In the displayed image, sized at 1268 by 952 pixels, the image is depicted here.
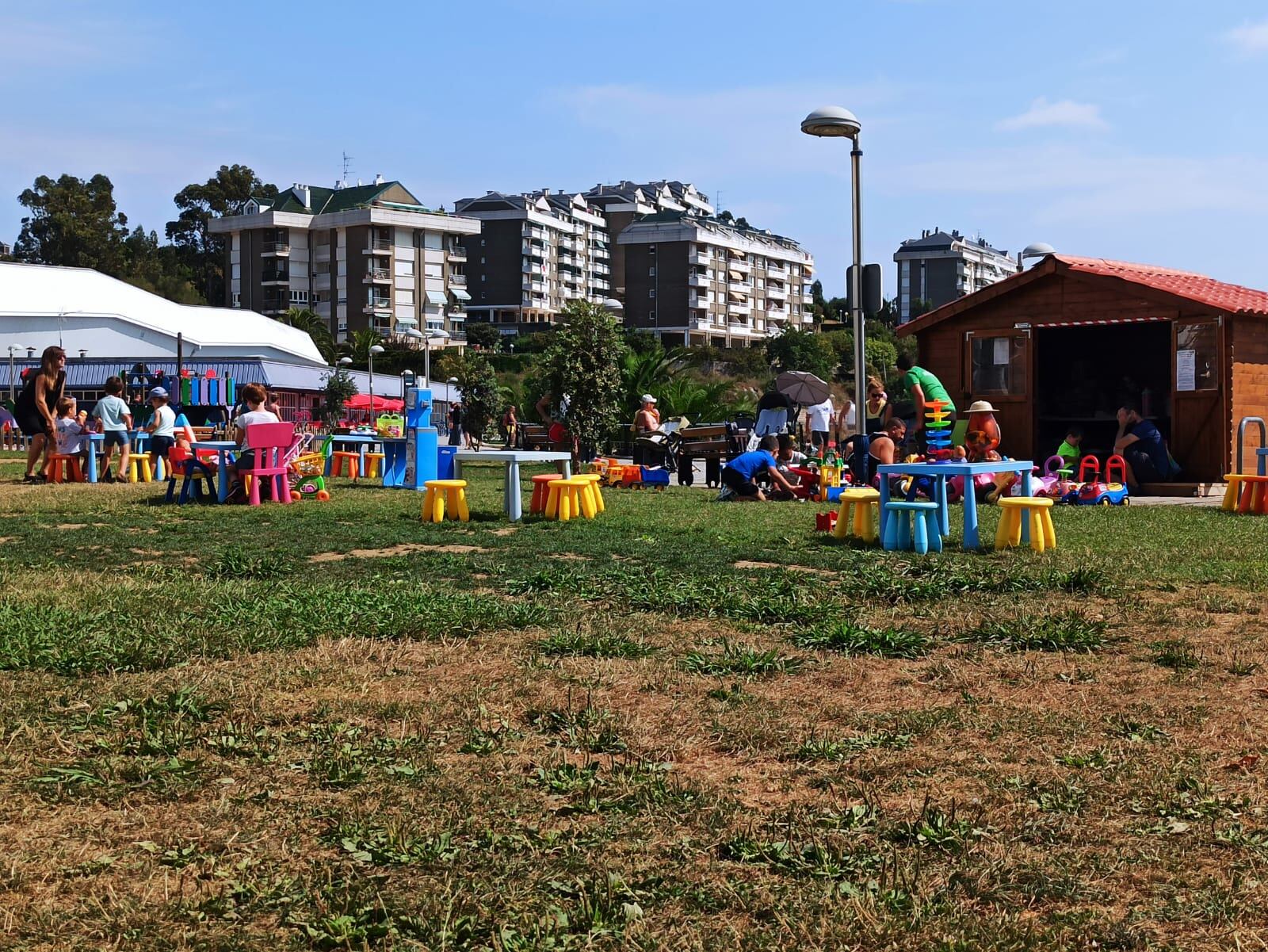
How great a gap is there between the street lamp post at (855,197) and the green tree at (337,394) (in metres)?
37.1

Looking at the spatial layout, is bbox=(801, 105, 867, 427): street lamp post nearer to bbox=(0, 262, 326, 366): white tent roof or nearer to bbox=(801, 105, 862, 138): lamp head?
bbox=(801, 105, 862, 138): lamp head

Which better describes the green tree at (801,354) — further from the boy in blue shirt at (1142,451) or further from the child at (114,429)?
the child at (114,429)

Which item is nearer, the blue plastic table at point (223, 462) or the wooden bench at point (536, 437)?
the blue plastic table at point (223, 462)

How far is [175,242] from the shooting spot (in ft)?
373

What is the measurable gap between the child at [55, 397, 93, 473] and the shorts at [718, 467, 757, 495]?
29.7ft

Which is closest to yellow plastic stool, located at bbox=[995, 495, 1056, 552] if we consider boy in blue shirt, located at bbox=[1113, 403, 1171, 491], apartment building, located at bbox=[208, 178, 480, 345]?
boy in blue shirt, located at bbox=[1113, 403, 1171, 491]

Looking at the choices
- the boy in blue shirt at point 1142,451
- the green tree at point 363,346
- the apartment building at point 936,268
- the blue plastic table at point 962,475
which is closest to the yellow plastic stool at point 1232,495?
the boy in blue shirt at point 1142,451

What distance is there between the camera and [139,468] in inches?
797

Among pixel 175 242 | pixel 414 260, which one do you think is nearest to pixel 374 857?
pixel 414 260

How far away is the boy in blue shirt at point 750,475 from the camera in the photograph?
1612 centimetres

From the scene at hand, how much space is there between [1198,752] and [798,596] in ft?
10.9

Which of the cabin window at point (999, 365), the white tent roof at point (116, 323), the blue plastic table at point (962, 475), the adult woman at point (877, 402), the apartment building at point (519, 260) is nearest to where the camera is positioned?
the blue plastic table at point (962, 475)

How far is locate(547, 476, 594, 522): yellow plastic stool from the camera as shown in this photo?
13000 mm

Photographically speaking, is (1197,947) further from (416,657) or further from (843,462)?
(843,462)
